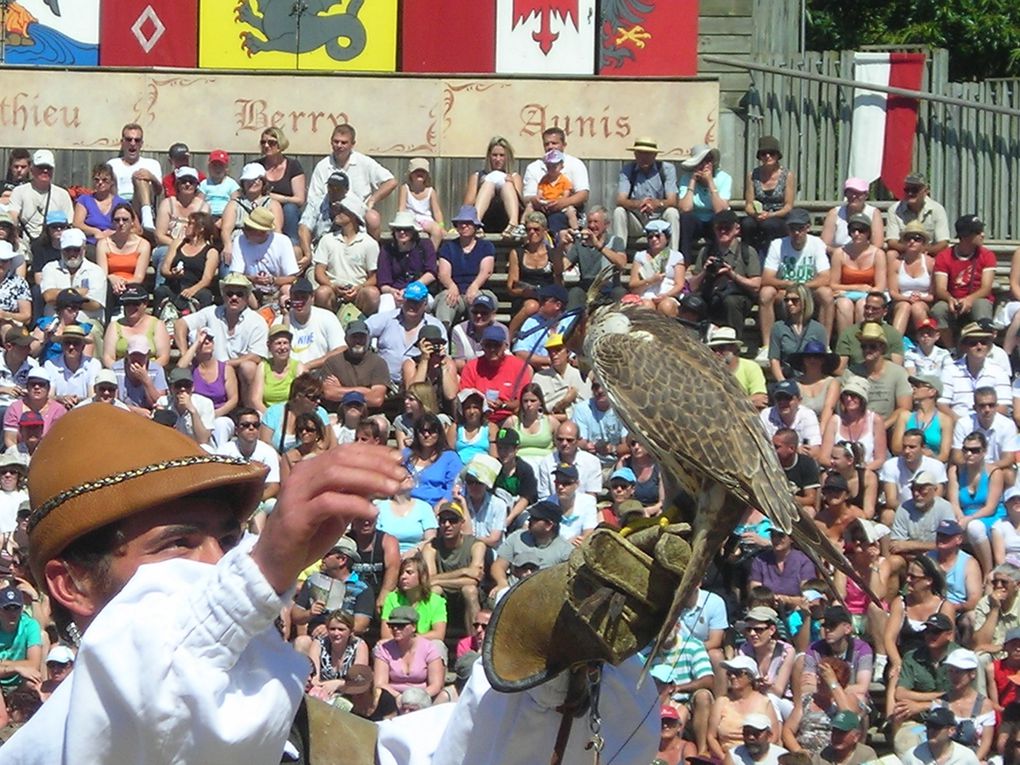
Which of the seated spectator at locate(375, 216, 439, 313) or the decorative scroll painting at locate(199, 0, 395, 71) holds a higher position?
the decorative scroll painting at locate(199, 0, 395, 71)

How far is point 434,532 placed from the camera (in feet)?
38.3

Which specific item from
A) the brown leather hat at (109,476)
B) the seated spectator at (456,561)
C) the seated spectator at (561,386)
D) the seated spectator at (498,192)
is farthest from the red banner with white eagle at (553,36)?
the brown leather hat at (109,476)

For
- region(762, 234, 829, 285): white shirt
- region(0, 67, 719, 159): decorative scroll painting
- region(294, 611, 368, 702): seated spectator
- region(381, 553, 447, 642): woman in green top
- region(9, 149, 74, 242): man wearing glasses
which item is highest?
region(0, 67, 719, 159): decorative scroll painting

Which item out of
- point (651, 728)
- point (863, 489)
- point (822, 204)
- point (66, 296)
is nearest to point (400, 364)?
point (66, 296)

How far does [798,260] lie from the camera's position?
14.7 meters

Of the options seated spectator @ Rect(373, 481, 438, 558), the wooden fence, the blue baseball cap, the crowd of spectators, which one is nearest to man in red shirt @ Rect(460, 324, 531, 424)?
the crowd of spectators

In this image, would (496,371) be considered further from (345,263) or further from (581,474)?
(345,263)

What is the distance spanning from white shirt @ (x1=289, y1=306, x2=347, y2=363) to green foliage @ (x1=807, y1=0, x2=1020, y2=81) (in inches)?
451

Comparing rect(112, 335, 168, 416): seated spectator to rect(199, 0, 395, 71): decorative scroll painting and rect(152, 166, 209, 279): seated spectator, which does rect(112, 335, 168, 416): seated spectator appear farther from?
rect(199, 0, 395, 71): decorative scroll painting

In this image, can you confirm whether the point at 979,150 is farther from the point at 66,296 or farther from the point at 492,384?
the point at 66,296

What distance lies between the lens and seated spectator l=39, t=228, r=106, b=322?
1475 centimetres

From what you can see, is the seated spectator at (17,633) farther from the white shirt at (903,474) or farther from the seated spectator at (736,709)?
the white shirt at (903,474)

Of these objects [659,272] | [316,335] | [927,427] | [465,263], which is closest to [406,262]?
[465,263]

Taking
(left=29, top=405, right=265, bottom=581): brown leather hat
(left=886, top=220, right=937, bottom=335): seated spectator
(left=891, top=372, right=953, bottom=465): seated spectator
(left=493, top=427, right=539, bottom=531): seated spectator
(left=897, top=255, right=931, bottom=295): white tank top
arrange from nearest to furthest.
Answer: (left=29, top=405, right=265, bottom=581): brown leather hat, (left=493, top=427, right=539, bottom=531): seated spectator, (left=891, top=372, right=953, bottom=465): seated spectator, (left=886, top=220, right=937, bottom=335): seated spectator, (left=897, top=255, right=931, bottom=295): white tank top
